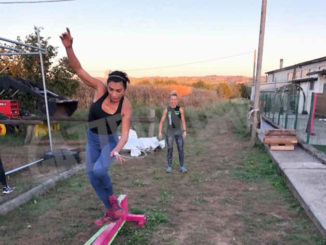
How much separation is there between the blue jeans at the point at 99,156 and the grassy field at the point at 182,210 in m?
0.75

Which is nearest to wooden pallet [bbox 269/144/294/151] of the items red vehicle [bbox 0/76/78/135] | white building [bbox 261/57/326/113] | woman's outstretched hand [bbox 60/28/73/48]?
woman's outstretched hand [bbox 60/28/73/48]

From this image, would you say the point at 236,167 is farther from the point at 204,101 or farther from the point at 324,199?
the point at 204,101

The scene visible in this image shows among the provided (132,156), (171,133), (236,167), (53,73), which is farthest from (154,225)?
(53,73)

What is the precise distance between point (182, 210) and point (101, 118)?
211cm

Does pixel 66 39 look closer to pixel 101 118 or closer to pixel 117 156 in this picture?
pixel 101 118

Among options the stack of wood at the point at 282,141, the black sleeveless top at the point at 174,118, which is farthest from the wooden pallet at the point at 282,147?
the black sleeveless top at the point at 174,118

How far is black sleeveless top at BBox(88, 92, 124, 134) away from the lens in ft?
10.1

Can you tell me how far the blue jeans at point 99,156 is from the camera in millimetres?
3141

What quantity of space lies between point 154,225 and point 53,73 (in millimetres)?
9664

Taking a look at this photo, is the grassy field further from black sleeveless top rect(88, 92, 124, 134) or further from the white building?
the white building

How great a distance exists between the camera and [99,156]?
327cm

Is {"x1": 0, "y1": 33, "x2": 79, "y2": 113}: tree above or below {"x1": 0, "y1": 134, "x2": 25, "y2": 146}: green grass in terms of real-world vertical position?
above

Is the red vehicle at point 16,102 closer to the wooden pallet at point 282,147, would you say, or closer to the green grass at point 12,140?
the green grass at point 12,140

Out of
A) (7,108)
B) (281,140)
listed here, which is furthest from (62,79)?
(281,140)
